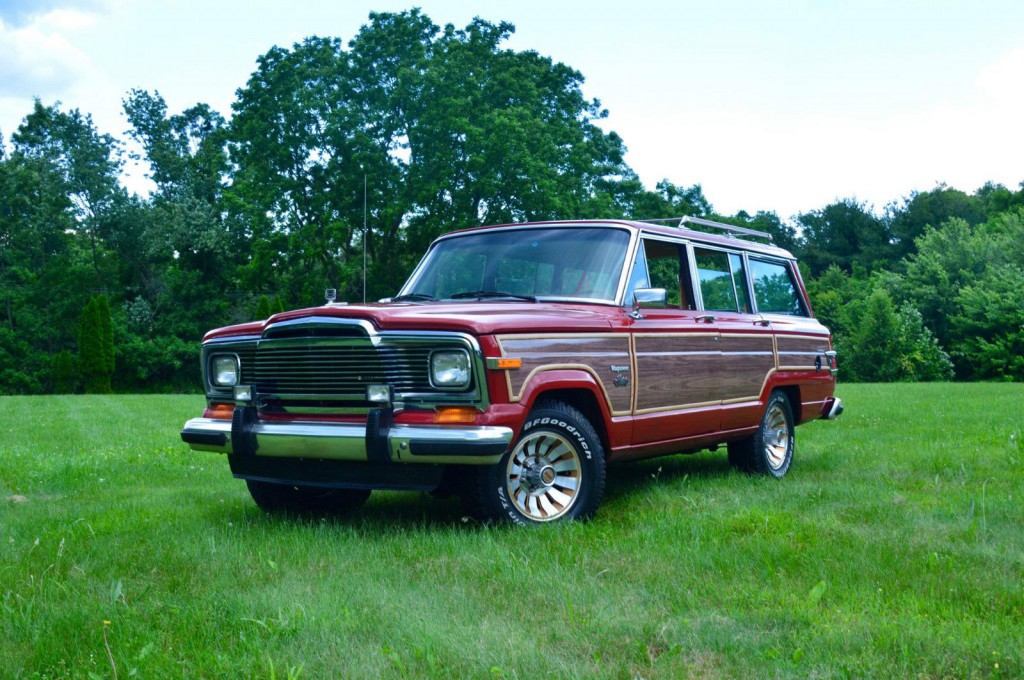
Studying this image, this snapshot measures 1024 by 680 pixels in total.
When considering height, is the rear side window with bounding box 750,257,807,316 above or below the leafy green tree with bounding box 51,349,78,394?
above

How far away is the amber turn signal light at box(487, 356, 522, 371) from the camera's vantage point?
519 cm

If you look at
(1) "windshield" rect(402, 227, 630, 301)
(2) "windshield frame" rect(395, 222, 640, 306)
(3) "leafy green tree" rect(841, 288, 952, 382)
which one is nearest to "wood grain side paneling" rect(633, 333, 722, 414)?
(2) "windshield frame" rect(395, 222, 640, 306)

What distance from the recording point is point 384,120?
109 ft

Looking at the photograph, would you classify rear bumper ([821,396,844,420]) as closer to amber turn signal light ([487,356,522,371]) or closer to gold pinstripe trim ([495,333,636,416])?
gold pinstripe trim ([495,333,636,416])

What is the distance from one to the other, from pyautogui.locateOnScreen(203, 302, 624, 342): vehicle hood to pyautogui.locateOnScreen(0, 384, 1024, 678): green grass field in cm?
111

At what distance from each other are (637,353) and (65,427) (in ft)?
38.9

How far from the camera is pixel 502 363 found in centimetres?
522

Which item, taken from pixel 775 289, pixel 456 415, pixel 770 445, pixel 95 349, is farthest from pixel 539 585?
pixel 95 349

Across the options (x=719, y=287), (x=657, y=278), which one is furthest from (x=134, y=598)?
(x=719, y=287)

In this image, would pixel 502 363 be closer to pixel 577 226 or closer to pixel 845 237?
pixel 577 226

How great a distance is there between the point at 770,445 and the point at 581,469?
9.69ft

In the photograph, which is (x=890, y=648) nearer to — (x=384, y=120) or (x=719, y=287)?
(x=719, y=287)

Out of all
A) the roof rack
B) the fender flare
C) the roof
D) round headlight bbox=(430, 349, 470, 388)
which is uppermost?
the roof rack

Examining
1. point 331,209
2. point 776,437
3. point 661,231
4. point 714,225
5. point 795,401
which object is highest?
point 331,209
